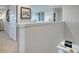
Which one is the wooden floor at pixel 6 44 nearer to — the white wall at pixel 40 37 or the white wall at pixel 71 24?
the white wall at pixel 40 37

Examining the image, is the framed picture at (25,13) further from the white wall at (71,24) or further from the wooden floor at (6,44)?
the white wall at (71,24)

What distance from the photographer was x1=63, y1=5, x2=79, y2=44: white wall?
1.85 m

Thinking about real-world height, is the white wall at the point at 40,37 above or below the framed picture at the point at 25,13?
below

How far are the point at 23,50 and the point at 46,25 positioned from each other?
58cm

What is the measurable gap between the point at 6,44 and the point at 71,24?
116 cm

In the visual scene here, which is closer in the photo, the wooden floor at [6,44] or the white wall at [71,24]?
the wooden floor at [6,44]

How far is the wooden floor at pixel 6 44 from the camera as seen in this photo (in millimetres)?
1746

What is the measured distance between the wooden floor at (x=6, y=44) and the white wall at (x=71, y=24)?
924 millimetres

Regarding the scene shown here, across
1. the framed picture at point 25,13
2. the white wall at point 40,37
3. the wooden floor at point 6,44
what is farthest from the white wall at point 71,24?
the wooden floor at point 6,44

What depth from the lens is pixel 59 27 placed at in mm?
1993

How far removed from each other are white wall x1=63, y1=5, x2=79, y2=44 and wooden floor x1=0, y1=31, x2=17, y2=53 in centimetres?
92
